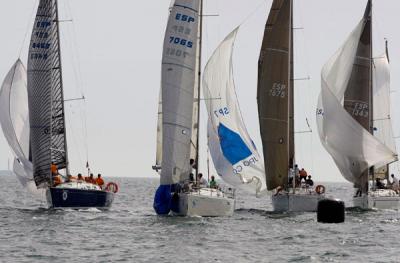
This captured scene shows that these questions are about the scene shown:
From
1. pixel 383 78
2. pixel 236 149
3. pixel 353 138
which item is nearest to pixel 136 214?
pixel 236 149

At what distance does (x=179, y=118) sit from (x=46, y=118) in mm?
9088

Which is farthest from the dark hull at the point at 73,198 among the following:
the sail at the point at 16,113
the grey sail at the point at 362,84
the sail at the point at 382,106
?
the sail at the point at 382,106

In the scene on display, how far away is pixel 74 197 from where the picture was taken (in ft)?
167

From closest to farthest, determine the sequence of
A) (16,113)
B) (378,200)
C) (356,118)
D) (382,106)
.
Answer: (16,113)
(378,200)
(356,118)
(382,106)

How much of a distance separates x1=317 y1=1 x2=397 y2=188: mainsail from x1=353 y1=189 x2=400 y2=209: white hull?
760 millimetres

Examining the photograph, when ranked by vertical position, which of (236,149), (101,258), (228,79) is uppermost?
(228,79)

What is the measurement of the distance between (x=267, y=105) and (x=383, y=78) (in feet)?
36.1

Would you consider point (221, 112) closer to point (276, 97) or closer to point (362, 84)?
point (276, 97)

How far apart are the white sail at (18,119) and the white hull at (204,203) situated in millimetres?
10650

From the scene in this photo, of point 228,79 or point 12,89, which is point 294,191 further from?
point 12,89

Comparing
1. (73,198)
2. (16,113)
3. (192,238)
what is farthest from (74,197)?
(192,238)

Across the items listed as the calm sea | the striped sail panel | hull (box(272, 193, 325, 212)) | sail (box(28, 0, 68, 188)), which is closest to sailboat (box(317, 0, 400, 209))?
hull (box(272, 193, 325, 212))

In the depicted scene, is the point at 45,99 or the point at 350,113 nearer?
the point at 45,99

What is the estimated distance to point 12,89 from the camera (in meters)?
55.0
